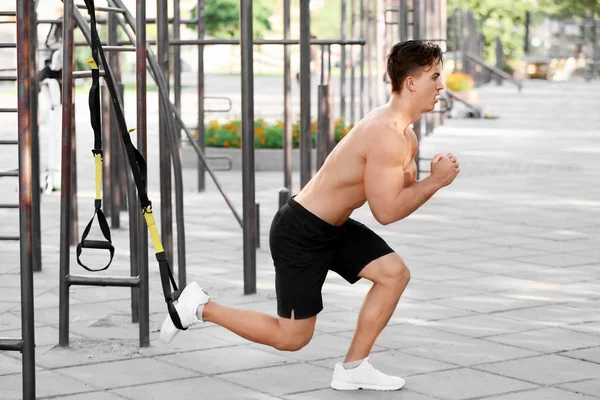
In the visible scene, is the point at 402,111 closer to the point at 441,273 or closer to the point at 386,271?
the point at 386,271

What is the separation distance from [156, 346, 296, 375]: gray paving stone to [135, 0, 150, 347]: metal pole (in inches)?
9.6

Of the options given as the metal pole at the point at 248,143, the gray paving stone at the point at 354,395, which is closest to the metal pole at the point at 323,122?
the metal pole at the point at 248,143

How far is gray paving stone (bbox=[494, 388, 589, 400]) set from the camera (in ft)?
16.1

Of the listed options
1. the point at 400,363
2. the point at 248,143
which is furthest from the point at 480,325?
the point at 248,143

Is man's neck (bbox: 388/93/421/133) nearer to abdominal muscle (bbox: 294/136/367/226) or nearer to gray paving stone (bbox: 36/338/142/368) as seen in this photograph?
abdominal muscle (bbox: 294/136/367/226)

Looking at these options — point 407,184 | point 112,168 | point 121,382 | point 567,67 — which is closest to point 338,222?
point 407,184

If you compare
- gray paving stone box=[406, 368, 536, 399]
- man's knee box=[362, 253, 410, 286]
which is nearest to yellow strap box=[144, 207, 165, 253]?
man's knee box=[362, 253, 410, 286]

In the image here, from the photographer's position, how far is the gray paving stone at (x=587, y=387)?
500 cm

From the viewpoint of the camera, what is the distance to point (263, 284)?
753 cm

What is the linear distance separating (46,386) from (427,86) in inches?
78.2

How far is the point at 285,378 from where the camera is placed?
207 inches

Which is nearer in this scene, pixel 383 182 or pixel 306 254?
pixel 383 182

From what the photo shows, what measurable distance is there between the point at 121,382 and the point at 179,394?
0.32 metres

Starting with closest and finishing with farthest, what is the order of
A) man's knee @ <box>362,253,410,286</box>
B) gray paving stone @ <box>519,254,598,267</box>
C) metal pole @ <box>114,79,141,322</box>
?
man's knee @ <box>362,253,410,286</box>, metal pole @ <box>114,79,141,322</box>, gray paving stone @ <box>519,254,598,267</box>
